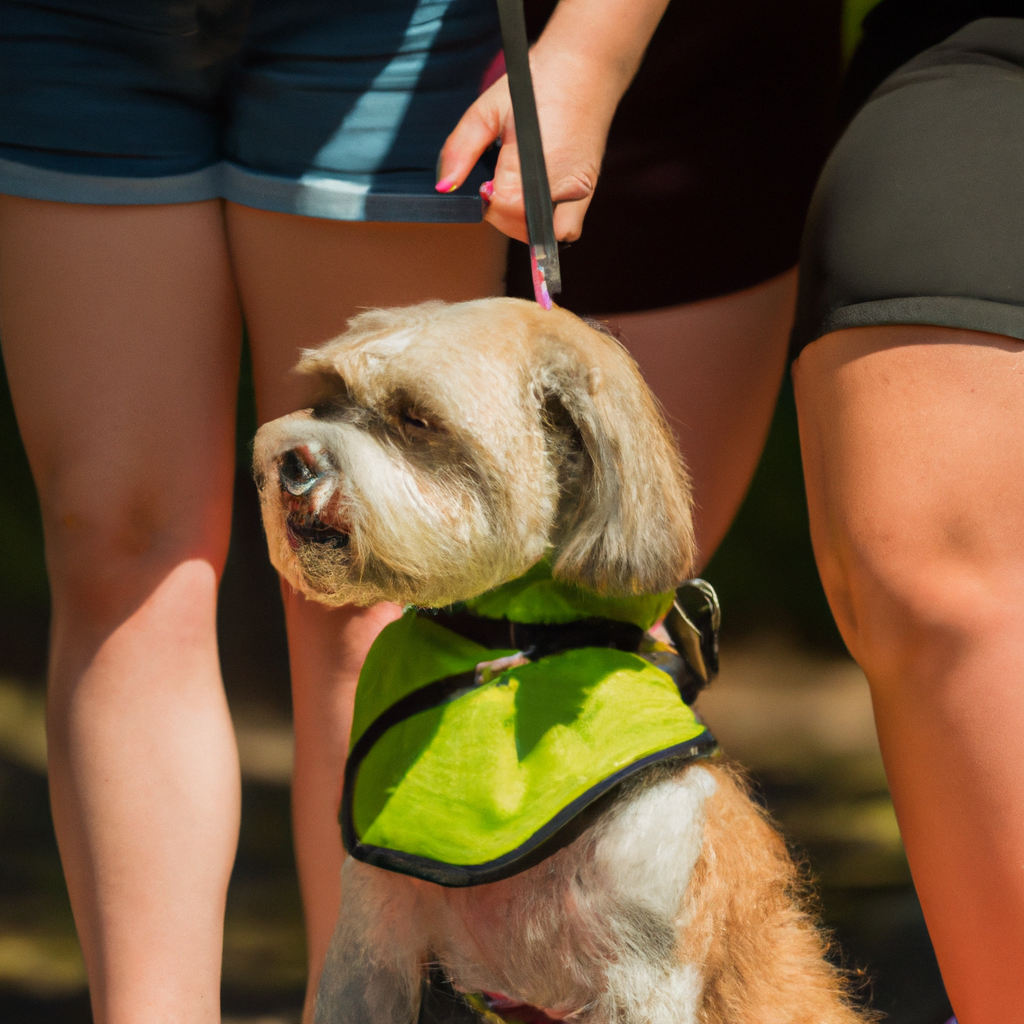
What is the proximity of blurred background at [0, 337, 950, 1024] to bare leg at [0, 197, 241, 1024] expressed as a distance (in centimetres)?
101

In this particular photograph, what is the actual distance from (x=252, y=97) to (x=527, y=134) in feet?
2.17

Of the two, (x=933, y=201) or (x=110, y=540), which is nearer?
(x=933, y=201)

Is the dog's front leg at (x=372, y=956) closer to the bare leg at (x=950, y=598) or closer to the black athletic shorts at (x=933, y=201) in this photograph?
the bare leg at (x=950, y=598)

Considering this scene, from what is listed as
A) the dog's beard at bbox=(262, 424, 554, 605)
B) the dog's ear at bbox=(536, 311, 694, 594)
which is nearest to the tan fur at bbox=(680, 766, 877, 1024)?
the dog's ear at bbox=(536, 311, 694, 594)

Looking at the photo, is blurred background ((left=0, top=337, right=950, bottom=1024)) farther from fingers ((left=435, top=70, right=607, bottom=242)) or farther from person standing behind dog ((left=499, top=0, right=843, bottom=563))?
fingers ((left=435, top=70, right=607, bottom=242))

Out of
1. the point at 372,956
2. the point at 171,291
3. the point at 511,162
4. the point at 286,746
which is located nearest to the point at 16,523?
the point at 286,746

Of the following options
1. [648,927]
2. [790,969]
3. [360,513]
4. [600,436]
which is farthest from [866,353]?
[790,969]

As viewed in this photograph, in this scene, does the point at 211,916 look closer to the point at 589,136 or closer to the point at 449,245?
the point at 449,245

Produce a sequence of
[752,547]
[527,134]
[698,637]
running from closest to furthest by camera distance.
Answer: [527,134], [698,637], [752,547]

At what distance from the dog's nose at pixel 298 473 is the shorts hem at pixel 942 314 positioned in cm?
76

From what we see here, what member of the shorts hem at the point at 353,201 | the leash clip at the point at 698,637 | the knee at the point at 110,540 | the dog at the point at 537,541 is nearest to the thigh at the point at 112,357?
the knee at the point at 110,540

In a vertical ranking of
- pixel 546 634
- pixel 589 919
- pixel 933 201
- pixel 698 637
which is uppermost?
pixel 933 201

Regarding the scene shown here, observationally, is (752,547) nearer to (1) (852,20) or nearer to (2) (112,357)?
(1) (852,20)

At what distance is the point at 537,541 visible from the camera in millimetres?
1494
